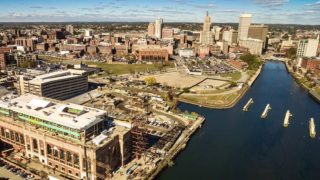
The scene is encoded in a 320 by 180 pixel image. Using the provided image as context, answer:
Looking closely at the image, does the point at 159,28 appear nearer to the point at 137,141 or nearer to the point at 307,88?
the point at 307,88

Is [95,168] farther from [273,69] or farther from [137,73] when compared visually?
[273,69]

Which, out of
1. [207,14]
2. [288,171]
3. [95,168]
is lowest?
[288,171]

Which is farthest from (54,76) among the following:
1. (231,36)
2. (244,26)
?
(244,26)

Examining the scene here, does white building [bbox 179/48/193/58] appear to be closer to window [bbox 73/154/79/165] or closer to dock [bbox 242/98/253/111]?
dock [bbox 242/98/253/111]

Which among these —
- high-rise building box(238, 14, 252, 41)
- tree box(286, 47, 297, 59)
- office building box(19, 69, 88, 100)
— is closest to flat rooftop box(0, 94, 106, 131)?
office building box(19, 69, 88, 100)

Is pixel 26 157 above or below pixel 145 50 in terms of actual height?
below

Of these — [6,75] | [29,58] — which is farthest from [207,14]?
[6,75]
